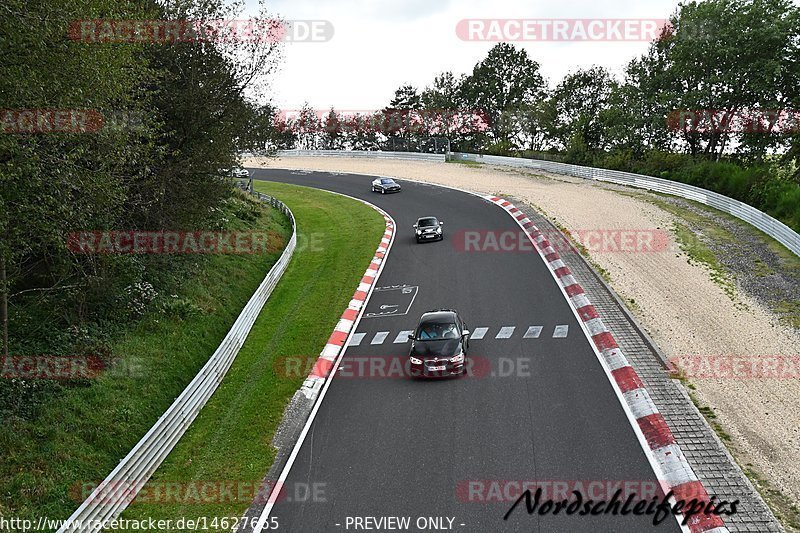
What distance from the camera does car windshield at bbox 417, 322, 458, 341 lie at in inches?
632

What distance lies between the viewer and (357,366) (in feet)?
55.6

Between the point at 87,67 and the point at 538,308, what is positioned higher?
the point at 87,67

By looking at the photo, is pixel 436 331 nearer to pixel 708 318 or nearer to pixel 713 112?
pixel 708 318

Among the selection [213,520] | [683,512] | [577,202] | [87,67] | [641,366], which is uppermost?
[87,67]

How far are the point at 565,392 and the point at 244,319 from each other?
35.6ft

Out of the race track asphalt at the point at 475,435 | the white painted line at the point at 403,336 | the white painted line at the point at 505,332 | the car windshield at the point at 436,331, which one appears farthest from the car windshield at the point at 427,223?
the car windshield at the point at 436,331

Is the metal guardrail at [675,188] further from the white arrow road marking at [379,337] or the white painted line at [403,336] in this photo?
the white arrow road marking at [379,337]

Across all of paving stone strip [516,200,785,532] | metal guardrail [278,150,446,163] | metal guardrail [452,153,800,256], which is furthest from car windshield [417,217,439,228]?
metal guardrail [278,150,446,163]

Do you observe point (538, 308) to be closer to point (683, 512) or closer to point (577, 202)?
point (683, 512)

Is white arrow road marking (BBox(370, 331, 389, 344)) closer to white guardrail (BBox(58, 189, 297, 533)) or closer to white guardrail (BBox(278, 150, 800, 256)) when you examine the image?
white guardrail (BBox(58, 189, 297, 533))

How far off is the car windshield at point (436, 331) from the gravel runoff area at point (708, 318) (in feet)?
20.2

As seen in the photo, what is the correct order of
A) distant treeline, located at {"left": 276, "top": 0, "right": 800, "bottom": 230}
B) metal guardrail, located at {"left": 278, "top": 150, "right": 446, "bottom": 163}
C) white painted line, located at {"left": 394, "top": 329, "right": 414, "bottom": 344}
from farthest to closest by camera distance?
metal guardrail, located at {"left": 278, "top": 150, "right": 446, "bottom": 163}
distant treeline, located at {"left": 276, "top": 0, "right": 800, "bottom": 230}
white painted line, located at {"left": 394, "top": 329, "right": 414, "bottom": 344}

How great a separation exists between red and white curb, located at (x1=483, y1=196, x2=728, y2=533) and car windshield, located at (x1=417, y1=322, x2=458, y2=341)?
14.1 feet

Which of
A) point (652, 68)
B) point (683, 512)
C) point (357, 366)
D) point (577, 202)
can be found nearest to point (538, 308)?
point (357, 366)
